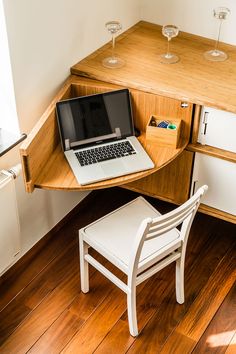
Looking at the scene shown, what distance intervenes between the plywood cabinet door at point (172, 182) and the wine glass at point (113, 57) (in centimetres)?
46

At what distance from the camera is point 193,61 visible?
2.30m

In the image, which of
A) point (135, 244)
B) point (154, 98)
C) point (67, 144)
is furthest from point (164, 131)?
point (135, 244)

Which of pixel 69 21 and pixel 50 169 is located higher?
pixel 69 21

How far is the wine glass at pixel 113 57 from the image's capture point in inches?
87.1

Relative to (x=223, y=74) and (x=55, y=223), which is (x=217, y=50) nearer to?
(x=223, y=74)

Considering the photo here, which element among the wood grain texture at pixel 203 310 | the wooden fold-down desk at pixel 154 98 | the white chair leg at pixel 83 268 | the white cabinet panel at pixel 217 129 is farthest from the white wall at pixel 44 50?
the wood grain texture at pixel 203 310

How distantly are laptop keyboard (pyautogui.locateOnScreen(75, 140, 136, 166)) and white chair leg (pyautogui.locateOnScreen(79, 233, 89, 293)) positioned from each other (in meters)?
0.29

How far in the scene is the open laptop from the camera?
2.03m

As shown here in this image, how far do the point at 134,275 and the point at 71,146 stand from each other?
555 mm

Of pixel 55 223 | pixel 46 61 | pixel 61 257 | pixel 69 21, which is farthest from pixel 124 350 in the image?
pixel 69 21

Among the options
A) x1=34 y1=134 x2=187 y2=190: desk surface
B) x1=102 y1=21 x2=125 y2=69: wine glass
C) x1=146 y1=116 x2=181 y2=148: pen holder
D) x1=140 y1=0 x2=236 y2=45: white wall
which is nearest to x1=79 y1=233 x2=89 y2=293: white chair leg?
x1=34 y1=134 x2=187 y2=190: desk surface

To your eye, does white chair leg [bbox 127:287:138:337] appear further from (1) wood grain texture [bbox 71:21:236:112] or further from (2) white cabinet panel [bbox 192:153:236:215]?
(1) wood grain texture [bbox 71:21:236:112]

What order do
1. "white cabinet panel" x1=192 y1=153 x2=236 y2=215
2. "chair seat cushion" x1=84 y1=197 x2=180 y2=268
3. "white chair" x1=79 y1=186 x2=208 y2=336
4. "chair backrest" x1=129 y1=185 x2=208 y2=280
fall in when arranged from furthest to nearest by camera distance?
"white cabinet panel" x1=192 y1=153 x2=236 y2=215 < "chair seat cushion" x1=84 y1=197 x2=180 y2=268 < "white chair" x1=79 y1=186 x2=208 y2=336 < "chair backrest" x1=129 y1=185 x2=208 y2=280

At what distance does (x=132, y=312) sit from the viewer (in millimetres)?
2041
